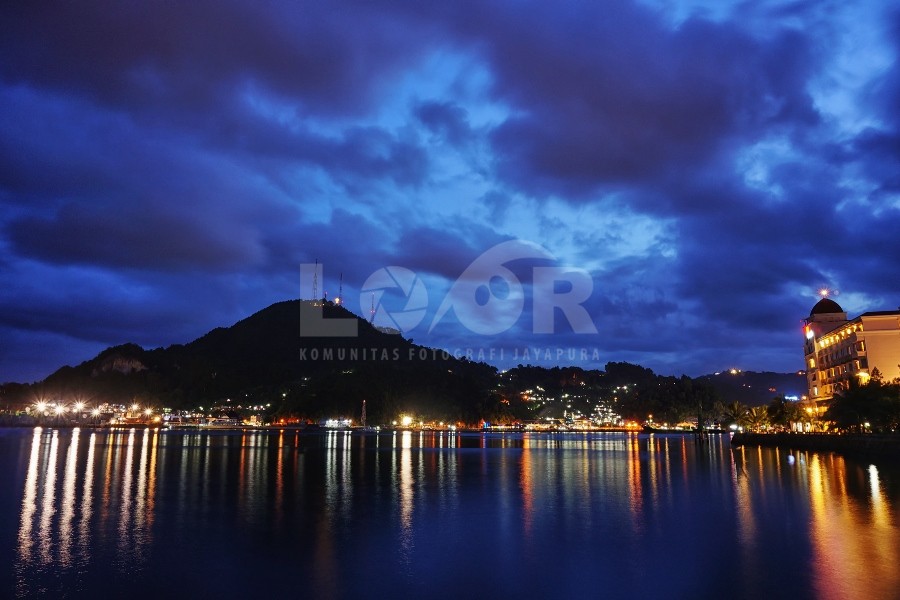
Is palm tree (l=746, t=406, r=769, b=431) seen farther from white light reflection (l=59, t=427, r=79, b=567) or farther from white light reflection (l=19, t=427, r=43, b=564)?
white light reflection (l=19, t=427, r=43, b=564)

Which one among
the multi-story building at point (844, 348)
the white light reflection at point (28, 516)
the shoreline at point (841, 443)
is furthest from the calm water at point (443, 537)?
Result: the multi-story building at point (844, 348)

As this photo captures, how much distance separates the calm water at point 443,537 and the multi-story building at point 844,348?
57.9 m

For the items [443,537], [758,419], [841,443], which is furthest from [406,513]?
[758,419]

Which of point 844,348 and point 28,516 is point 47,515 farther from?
point 844,348

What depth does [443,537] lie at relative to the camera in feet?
68.6

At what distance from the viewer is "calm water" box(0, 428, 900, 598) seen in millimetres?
15062

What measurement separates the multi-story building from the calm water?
2281 inches

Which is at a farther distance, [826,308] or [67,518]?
[826,308]

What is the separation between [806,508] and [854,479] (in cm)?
1646

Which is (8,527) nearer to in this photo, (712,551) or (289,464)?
(712,551)

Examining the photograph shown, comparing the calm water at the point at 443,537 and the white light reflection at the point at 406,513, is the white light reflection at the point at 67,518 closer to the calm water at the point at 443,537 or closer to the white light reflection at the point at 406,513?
the calm water at the point at 443,537

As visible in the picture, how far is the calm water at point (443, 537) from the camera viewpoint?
→ 15062 millimetres

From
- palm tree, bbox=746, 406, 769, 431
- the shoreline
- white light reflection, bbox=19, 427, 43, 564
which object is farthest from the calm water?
palm tree, bbox=746, 406, 769, 431

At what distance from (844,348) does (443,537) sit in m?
96.3
